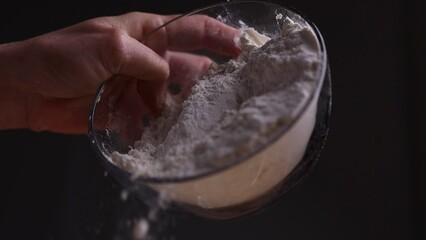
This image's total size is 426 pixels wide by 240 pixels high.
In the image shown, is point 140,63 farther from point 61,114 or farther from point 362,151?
point 362,151

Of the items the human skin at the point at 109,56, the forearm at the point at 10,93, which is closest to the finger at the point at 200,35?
the human skin at the point at 109,56

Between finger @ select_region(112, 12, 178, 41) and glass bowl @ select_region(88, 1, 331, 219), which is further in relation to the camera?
finger @ select_region(112, 12, 178, 41)

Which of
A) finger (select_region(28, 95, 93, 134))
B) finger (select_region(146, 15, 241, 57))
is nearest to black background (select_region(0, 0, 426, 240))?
finger (select_region(28, 95, 93, 134))

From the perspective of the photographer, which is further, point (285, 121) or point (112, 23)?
point (112, 23)

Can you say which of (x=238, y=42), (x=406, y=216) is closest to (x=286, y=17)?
(x=238, y=42)

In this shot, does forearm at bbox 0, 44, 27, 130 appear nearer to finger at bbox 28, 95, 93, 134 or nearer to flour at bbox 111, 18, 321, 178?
finger at bbox 28, 95, 93, 134

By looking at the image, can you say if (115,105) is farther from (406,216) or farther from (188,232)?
(406,216)

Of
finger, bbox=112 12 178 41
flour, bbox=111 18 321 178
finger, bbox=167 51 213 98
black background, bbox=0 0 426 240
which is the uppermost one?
flour, bbox=111 18 321 178
